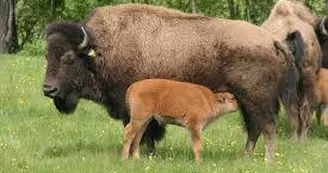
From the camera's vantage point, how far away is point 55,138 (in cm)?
1190

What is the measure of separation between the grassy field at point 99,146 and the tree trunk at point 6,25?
540 inches

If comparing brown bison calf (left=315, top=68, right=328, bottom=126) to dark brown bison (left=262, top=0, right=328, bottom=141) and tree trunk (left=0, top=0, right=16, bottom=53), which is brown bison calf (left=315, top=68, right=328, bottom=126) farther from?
tree trunk (left=0, top=0, right=16, bottom=53)

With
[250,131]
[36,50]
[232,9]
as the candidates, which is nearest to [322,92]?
[250,131]

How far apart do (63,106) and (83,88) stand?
408mm

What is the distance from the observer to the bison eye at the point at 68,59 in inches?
439

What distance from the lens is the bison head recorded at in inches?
435

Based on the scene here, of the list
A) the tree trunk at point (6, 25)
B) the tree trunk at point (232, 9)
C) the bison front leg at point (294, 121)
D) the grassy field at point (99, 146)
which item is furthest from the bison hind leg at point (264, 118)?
the tree trunk at point (232, 9)

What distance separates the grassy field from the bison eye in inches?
48.7

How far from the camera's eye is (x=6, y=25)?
2936 cm

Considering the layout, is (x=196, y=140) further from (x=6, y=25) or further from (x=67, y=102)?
(x=6, y=25)

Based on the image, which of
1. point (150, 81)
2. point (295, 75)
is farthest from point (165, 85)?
point (295, 75)

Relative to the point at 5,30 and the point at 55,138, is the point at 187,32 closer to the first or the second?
the point at 55,138

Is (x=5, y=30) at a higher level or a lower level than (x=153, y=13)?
lower

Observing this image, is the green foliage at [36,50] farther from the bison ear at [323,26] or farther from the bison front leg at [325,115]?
the bison front leg at [325,115]
